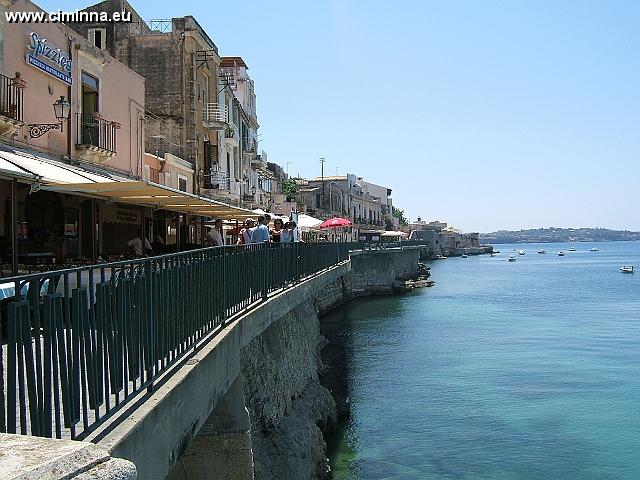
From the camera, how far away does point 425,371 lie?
92.9 feet

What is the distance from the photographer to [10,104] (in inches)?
565

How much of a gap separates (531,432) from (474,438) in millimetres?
1848

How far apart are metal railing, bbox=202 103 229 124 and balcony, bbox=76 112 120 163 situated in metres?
13.9

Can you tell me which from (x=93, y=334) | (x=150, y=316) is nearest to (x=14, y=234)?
(x=150, y=316)

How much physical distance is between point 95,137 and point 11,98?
4.35 metres

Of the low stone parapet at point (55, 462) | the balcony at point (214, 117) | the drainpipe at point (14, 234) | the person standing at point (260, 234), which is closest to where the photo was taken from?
the low stone parapet at point (55, 462)

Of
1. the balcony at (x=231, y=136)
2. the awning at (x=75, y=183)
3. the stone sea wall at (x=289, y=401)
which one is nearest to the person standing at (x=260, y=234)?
the awning at (x=75, y=183)

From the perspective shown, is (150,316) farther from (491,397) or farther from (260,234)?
(491,397)

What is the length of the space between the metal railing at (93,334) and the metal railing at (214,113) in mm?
26240

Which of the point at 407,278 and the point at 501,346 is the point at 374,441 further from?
the point at 407,278

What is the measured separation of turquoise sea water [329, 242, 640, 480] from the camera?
17.0 meters

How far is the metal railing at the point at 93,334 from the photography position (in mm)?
3781

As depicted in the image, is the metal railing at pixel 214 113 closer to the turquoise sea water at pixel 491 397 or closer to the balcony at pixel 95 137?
the turquoise sea water at pixel 491 397

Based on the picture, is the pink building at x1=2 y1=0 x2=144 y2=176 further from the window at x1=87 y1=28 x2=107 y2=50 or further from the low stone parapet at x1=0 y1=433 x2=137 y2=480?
the low stone parapet at x1=0 y1=433 x2=137 y2=480
